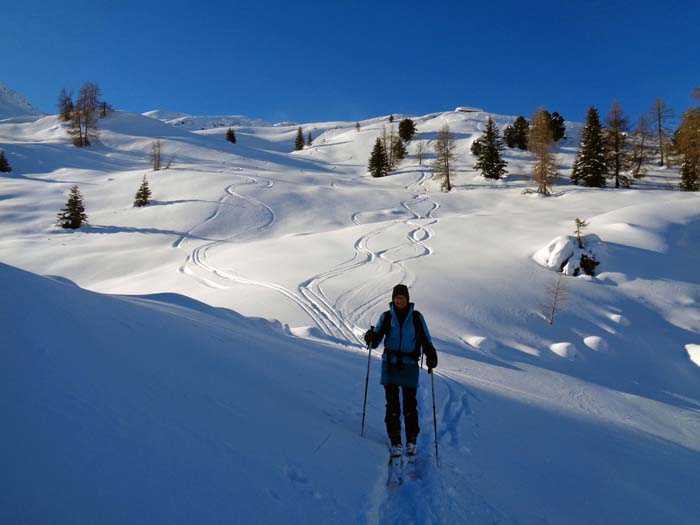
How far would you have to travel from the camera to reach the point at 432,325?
1116 centimetres

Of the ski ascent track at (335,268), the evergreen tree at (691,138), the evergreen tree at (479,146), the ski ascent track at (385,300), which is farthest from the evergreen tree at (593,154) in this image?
the ski ascent track at (335,268)

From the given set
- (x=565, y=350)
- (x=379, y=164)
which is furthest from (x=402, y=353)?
(x=379, y=164)

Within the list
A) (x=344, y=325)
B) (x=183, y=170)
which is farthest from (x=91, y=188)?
(x=344, y=325)

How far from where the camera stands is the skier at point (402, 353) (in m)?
4.04

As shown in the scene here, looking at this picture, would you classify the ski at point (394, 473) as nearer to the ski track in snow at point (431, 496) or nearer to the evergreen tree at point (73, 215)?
the ski track in snow at point (431, 496)

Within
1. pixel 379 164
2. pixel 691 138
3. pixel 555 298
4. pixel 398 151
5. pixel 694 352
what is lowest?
pixel 694 352

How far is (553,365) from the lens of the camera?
1001 cm

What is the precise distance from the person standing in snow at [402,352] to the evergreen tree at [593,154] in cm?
3899

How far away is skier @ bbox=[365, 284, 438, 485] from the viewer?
13.3 feet

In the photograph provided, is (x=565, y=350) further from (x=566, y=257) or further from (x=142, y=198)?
(x=142, y=198)

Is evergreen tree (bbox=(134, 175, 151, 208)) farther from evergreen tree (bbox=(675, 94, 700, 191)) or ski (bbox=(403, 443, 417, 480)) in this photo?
evergreen tree (bbox=(675, 94, 700, 191))

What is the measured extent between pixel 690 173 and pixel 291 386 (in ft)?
139

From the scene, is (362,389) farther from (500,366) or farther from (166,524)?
(500,366)

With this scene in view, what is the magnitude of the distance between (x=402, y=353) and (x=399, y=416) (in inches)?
28.0
